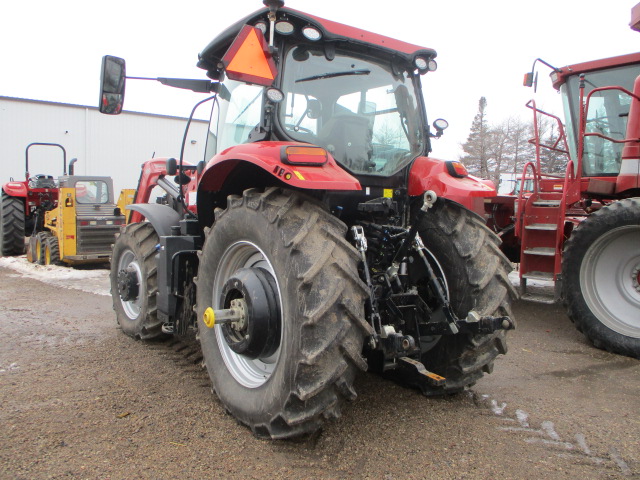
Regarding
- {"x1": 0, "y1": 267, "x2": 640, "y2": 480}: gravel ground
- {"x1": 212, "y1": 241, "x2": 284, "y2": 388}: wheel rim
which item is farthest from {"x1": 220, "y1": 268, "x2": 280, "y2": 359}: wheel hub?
{"x1": 0, "y1": 267, "x2": 640, "y2": 480}: gravel ground

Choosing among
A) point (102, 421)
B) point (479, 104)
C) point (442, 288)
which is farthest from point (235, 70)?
point (479, 104)

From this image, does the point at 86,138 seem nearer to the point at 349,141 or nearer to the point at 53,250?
the point at 53,250

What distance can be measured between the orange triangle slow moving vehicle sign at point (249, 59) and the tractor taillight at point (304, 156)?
1.49 ft

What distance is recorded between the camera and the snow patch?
25.9ft

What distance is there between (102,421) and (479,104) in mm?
50339

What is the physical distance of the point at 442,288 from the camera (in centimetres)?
309

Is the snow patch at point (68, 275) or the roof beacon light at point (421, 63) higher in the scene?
the roof beacon light at point (421, 63)

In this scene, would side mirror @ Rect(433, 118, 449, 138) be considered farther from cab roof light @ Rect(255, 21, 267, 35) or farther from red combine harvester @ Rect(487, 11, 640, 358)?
red combine harvester @ Rect(487, 11, 640, 358)

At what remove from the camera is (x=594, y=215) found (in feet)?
15.3

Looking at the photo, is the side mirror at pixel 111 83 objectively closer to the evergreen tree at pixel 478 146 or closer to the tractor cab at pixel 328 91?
the tractor cab at pixel 328 91

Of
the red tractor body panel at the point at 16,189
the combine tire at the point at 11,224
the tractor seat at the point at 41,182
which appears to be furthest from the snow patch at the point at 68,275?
the tractor seat at the point at 41,182

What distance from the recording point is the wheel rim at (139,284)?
4473 mm

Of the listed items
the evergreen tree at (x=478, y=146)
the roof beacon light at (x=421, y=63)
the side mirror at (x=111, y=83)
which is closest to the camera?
the side mirror at (x=111, y=83)

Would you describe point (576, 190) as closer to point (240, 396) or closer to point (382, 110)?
point (382, 110)
